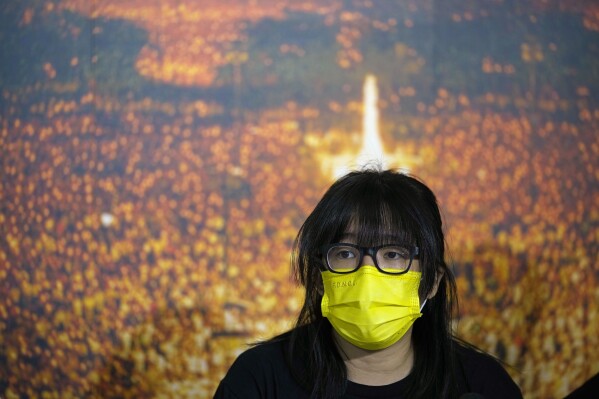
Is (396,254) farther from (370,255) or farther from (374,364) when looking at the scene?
(374,364)

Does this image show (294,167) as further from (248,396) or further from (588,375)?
(588,375)

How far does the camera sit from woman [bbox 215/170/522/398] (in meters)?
1.68

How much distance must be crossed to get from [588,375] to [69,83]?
6.47ft

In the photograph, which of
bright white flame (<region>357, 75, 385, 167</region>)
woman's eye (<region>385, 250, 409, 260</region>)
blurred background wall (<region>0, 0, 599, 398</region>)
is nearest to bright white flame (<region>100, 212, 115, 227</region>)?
blurred background wall (<region>0, 0, 599, 398</region>)

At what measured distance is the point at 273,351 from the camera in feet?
5.92

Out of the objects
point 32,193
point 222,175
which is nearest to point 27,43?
point 32,193

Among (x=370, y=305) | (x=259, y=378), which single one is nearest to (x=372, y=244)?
(x=370, y=305)

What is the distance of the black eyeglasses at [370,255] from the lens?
169 centimetres

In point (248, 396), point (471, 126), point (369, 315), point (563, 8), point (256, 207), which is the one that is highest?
point (563, 8)

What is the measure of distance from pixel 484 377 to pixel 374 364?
25 centimetres

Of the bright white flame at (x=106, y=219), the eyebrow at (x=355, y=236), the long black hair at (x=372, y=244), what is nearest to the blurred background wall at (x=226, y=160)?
the bright white flame at (x=106, y=219)

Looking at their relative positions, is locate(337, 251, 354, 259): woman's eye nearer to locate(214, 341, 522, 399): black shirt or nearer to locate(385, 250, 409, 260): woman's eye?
locate(385, 250, 409, 260): woman's eye

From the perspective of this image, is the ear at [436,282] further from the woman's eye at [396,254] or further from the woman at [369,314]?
the woman's eye at [396,254]

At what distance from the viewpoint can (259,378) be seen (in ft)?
5.73
